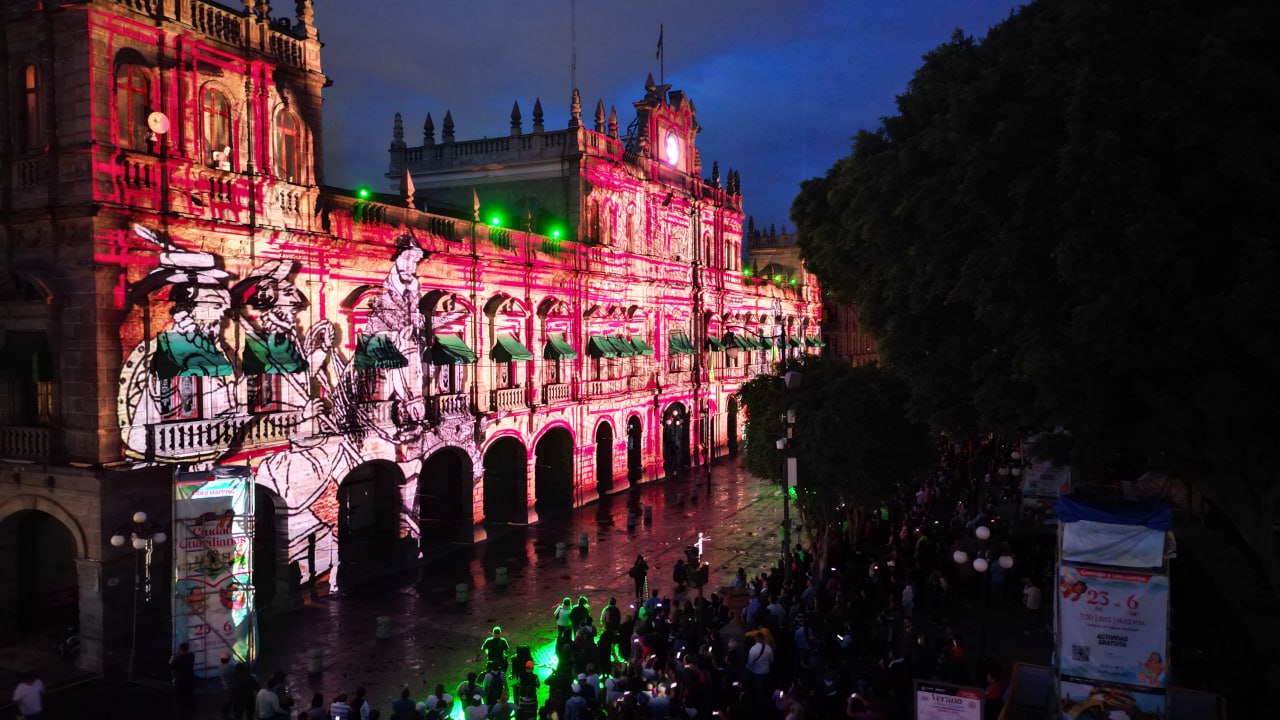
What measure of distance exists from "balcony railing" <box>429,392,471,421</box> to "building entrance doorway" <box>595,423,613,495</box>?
10483 mm

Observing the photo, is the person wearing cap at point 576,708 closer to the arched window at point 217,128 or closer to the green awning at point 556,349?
the arched window at point 217,128

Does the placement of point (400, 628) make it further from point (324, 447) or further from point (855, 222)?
point (855, 222)

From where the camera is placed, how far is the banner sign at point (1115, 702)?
13367 millimetres

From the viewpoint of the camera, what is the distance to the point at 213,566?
59.9 ft

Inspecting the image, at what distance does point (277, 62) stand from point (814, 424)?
56.9ft

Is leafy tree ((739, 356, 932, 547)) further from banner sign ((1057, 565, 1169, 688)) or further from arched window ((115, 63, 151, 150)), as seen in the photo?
arched window ((115, 63, 151, 150))

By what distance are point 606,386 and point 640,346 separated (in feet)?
10.3

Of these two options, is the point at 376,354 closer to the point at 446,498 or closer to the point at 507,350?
the point at 507,350

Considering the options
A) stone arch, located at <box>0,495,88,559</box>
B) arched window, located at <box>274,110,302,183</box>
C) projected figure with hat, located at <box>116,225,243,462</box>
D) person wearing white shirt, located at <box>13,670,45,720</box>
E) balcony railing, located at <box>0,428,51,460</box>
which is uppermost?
arched window, located at <box>274,110,302,183</box>

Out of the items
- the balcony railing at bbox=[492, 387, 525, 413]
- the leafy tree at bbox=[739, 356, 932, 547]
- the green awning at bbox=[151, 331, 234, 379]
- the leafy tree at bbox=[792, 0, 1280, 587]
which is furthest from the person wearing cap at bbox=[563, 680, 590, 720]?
the balcony railing at bbox=[492, 387, 525, 413]

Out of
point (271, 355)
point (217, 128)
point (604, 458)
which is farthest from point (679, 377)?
point (217, 128)

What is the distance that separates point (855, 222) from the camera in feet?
62.9

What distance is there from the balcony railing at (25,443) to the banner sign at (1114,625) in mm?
21173

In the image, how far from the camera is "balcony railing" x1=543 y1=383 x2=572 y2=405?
112 feet
